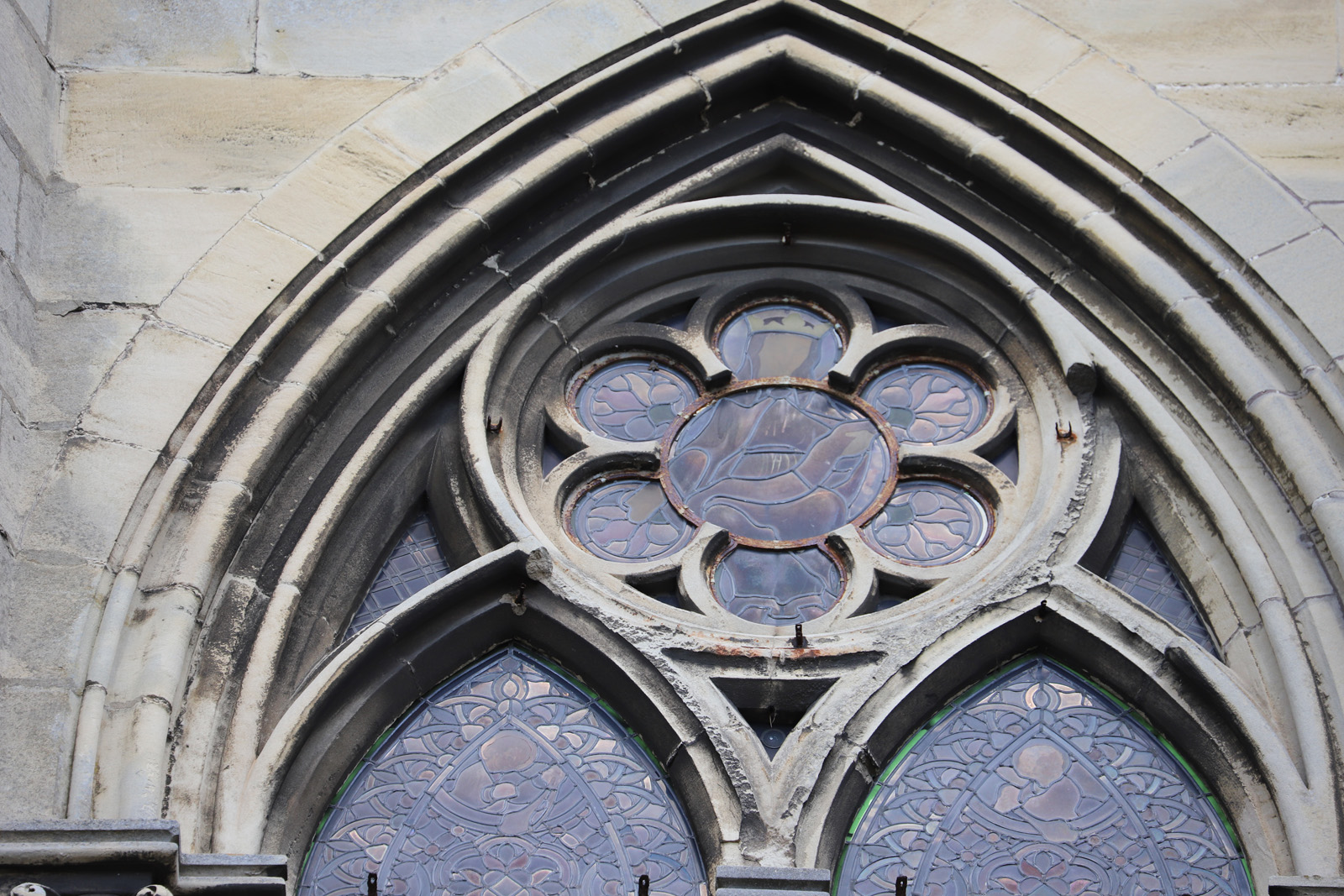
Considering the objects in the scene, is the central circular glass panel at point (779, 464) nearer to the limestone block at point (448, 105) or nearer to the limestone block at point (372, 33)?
the limestone block at point (448, 105)

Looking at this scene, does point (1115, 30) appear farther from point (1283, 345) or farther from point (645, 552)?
point (645, 552)

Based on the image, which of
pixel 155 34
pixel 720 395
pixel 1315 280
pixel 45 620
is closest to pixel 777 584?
pixel 720 395

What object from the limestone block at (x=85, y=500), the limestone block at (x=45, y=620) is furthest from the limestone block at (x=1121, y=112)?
the limestone block at (x=45, y=620)

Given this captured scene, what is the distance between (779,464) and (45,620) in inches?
96.0

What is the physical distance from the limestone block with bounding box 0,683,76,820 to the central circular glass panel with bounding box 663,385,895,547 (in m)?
2.14

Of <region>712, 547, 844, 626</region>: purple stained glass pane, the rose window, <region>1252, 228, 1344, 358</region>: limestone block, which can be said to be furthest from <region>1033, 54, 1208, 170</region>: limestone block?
<region>712, 547, 844, 626</region>: purple stained glass pane

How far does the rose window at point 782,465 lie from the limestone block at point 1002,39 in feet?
3.38

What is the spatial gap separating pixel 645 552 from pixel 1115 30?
2.52 m

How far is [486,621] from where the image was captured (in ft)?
22.2

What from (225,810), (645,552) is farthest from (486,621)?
(225,810)

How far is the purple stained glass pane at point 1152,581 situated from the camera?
682 centimetres

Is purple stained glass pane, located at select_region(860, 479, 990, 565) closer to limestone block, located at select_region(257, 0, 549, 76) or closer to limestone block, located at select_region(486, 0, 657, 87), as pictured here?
limestone block, located at select_region(486, 0, 657, 87)

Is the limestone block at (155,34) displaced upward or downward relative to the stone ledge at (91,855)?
upward

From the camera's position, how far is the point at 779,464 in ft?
24.1
